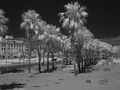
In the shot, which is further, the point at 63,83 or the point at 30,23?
the point at 30,23

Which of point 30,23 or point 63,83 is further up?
point 30,23

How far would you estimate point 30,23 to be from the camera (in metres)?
44.4

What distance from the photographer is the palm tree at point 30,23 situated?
44188mm

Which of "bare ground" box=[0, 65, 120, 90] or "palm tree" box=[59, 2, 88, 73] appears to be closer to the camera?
"bare ground" box=[0, 65, 120, 90]

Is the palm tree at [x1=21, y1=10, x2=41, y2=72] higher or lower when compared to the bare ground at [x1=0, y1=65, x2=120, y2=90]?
higher

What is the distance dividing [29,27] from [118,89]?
26.1 m

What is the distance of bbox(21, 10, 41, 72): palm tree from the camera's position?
44188 mm

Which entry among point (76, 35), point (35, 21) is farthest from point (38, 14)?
point (76, 35)

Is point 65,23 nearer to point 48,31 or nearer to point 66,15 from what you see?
point 66,15

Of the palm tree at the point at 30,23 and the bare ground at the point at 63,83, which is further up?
the palm tree at the point at 30,23

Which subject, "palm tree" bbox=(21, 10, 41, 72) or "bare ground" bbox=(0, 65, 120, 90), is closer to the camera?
"bare ground" bbox=(0, 65, 120, 90)

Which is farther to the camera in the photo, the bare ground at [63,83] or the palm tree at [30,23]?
the palm tree at [30,23]

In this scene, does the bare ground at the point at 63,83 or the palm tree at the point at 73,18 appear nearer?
the bare ground at the point at 63,83

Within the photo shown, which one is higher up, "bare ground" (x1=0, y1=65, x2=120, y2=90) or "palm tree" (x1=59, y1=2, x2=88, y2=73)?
"palm tree" (x1=59, y1=2, x2=88, y2=73)
